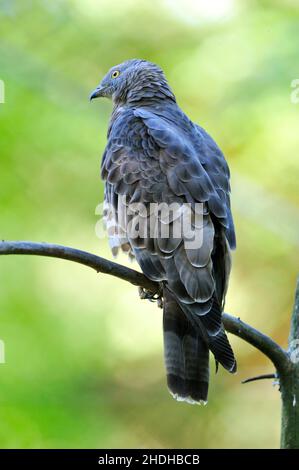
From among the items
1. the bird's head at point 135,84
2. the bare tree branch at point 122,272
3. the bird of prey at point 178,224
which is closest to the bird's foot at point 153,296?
the bare tree branch at point 122,272

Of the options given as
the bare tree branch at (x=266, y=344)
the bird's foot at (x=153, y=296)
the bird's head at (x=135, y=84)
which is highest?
the bird's head at (x=135, y=84)

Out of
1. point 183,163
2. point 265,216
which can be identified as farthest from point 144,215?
point 265,216

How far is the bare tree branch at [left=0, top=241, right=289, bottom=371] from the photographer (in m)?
3.92

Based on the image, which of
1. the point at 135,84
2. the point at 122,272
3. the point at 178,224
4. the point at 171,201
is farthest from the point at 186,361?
the point at 135,84

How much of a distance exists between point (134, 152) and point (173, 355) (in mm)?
1362

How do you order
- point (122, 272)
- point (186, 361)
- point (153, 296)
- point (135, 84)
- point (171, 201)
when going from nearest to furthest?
point (122, 272) < point (186, 361) < point (171, 201) < point (153, 296) < point (135, 84)

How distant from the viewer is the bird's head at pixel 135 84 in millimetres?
6184

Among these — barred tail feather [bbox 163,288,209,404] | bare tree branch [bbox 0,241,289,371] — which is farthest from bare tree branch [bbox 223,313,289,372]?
barred tail feather [bbox 163,288,209,404]

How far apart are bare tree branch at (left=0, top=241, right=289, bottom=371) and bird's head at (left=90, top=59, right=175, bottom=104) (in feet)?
6.26

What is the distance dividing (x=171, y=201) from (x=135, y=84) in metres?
1.78

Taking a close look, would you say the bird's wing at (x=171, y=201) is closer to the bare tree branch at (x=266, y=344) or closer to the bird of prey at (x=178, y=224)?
the bird of prey at (x=178, y=224)

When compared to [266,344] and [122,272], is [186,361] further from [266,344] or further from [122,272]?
[122,272]

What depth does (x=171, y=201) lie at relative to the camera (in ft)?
16.0

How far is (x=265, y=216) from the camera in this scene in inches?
299
